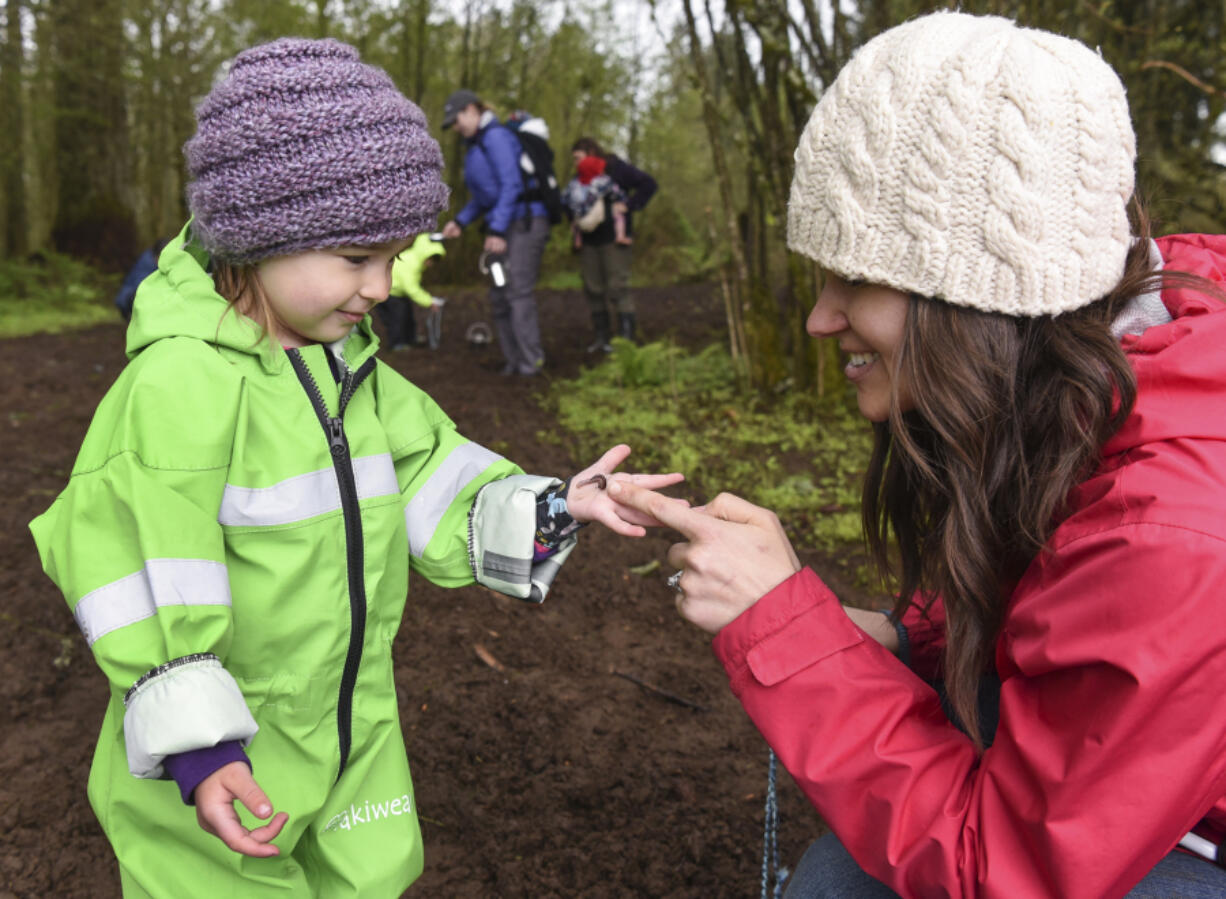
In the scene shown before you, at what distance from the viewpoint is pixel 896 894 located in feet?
5.15

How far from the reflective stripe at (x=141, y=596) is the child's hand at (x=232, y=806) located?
26 cm

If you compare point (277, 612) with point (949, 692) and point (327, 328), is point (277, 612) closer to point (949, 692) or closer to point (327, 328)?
point (327, 328)

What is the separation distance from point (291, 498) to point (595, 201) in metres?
7.39

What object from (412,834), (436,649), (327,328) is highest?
(327,328)

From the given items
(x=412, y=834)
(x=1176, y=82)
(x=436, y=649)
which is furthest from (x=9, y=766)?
(x=1176, y=82)

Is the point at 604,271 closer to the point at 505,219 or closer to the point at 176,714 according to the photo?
the point at 505,219

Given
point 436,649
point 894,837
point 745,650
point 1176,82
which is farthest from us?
point 1176,82

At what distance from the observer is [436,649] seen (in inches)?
134

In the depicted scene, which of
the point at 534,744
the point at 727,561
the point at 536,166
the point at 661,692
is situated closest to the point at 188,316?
the point at 727,561

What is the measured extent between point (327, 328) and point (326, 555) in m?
0.42

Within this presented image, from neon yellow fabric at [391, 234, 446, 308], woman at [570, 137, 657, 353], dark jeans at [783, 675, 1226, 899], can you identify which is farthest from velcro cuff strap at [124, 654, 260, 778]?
woman at [570, 137, 657, 353]

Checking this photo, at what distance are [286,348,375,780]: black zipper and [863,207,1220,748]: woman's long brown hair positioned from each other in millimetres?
972

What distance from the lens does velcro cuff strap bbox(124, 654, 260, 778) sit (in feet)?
4.43

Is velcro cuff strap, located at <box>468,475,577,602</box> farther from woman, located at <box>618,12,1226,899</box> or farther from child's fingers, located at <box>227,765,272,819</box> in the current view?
child's fingers, located at <box>227,765,272,819</box>
